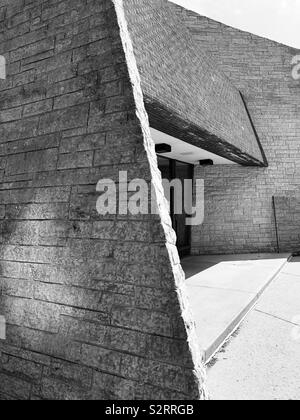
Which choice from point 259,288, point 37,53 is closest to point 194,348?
point 37,53

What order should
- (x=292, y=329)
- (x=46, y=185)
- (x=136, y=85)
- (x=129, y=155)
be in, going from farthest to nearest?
(x=292, y=329) → (x=46, y=185) → (x=136, y=85) → (x=129, y=155)

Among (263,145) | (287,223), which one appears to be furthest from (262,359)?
(263,145)

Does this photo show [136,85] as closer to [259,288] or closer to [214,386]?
[214,386]

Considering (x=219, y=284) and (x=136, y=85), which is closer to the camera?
(x=136, y=85)

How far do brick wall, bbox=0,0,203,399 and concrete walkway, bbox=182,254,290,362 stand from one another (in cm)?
131

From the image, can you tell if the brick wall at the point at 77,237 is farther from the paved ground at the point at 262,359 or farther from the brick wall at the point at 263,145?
the brick wall at the point at 263,145

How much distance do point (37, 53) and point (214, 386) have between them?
11.9 ft

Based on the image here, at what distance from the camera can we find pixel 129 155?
92.0 inches

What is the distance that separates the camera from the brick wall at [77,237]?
214 centimetres

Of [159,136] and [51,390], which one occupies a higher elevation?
[159,136]

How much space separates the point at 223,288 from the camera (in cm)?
562

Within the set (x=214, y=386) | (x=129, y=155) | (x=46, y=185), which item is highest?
(x=129, y=155)

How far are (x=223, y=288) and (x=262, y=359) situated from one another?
2410mm

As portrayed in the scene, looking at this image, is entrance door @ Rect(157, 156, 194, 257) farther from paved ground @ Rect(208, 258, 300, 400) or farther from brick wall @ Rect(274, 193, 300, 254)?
paved ground @ Rect(208, 258, 300, 400)
